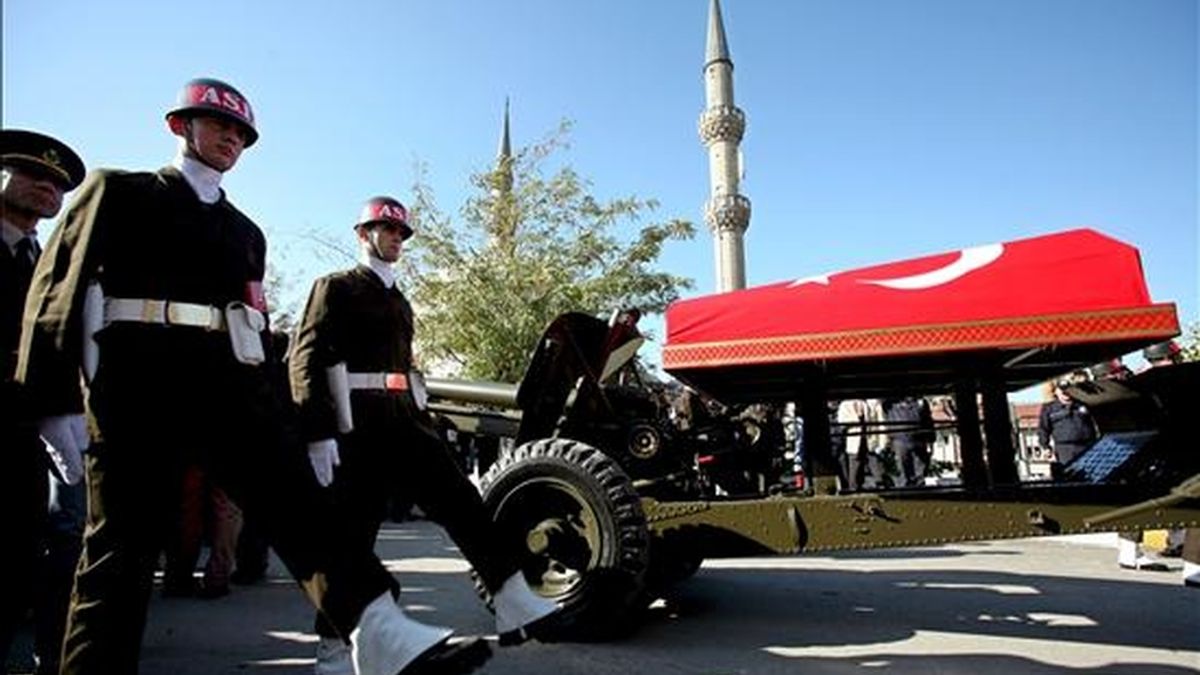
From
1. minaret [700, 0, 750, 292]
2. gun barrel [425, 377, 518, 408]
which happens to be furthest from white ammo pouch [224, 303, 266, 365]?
minaret [700, 0, 750, 292]

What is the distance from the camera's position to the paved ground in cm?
320

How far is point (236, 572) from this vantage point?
555 cm

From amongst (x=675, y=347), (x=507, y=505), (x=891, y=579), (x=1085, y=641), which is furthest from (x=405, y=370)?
(x=891, y=579)

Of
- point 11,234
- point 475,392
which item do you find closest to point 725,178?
point 475,392

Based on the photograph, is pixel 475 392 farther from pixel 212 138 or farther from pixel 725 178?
pixel 725 178

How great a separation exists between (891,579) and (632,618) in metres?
2.61

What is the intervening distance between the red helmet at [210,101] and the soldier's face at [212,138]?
3 centimetres

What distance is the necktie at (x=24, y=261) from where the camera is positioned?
2.83 meters

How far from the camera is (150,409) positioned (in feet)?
7.02

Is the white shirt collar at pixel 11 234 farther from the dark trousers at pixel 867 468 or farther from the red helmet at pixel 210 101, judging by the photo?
the dark trousers at pixel 867 468

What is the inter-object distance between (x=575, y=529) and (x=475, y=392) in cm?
258

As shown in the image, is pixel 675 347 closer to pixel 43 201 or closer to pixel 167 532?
pixel 167 532

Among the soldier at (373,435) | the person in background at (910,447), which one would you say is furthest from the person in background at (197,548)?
the person in background at (910,447)

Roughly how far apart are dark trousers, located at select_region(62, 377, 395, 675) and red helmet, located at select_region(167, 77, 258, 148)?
883 mm
